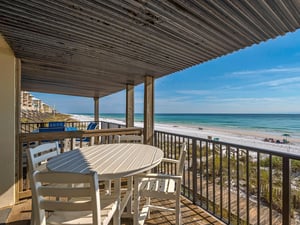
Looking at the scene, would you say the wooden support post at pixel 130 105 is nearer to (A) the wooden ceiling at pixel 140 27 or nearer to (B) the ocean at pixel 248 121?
(A) the wooden ceiling at pixel 140 27

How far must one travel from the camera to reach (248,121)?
76.4 ft

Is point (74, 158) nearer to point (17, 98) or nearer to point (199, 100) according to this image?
point (17, 98)

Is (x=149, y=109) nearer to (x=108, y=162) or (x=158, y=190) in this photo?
(x=158, y=190)

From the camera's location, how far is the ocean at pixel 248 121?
19.4 metres

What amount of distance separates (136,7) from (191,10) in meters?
0.47

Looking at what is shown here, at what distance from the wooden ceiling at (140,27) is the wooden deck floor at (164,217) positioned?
6.92ft

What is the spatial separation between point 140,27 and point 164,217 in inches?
85.7

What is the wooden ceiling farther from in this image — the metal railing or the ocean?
the ocean

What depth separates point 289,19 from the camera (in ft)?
5.74

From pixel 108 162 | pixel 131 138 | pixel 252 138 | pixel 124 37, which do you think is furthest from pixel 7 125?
pixel 252 138

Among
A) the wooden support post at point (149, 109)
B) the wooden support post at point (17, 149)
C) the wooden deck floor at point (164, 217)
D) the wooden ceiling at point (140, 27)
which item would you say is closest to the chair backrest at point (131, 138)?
the wooden support post at point (149, 109)

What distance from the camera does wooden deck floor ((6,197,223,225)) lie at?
7.11 ft

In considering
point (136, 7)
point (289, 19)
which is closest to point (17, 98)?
point (136, 7)

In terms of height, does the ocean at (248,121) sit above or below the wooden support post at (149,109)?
below
